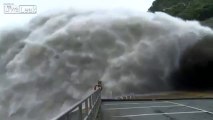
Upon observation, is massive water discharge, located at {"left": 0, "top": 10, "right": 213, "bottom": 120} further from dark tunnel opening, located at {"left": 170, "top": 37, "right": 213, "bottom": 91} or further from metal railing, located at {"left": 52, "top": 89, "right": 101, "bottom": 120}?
metal railing, located at {"left": 52, "top": 89, "right": 101, "bottom": 120}

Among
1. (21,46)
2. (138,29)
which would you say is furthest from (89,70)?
(21,46)

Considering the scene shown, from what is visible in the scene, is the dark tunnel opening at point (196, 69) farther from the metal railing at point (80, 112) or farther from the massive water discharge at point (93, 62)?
the metal railing at point (80, 112)

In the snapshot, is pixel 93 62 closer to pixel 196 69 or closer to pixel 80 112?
pixel 196 69

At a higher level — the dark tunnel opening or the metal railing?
the dark tunnel opening

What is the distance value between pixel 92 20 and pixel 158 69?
348 inches

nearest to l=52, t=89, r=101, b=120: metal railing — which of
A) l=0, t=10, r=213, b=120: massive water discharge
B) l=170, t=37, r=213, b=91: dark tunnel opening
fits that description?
l=0, t=10, r=213, b=120: massive water discharge

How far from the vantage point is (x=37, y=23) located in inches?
2197

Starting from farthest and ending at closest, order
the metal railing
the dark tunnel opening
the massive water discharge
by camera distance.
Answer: the dark tunnel opening < the massive water discharge < the metal railing

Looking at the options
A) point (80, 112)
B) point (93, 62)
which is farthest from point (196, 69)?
point (80, 112)

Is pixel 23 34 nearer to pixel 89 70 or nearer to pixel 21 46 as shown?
pixel 21 46

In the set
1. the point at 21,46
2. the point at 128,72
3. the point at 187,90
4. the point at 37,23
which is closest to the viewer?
the point at 128,72

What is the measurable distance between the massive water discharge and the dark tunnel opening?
Result: 1.83ft

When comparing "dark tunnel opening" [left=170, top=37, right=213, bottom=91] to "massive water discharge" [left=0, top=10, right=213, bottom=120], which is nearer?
"massive water discharge" [left=0, top=10, right=213, bottom=120]

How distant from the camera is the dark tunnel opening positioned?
4753cm
